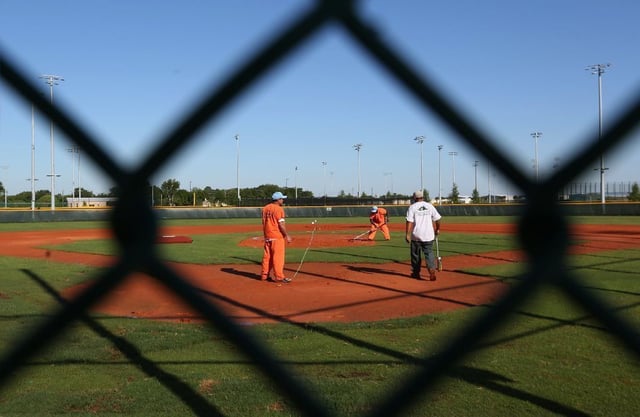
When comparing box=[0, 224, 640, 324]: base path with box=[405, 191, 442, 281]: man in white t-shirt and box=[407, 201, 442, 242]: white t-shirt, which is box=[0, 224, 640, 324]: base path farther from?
box=[407, 201, 442, 242]: white t-shirt

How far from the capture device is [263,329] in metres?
6.54

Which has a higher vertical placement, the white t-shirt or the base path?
the white t-shirt

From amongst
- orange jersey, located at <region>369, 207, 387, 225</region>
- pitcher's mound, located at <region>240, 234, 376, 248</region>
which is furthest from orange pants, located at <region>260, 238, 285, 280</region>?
orange jersey, located at <region>369, 207, 387, 225</region>

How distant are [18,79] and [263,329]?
561 centimetres

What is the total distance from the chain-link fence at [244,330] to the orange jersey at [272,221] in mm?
9684

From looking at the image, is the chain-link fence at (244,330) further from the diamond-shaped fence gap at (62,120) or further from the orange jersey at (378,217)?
the orange jersey at (378,217)

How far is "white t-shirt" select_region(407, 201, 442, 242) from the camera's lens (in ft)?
35.6

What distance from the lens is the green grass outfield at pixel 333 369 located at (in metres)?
4.07

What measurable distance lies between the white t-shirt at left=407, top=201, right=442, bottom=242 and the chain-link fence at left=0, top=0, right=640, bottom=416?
9800mm

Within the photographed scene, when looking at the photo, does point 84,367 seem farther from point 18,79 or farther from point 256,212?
point 256,212

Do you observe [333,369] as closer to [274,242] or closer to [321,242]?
[274,242]

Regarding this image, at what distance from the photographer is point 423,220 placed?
→ 10.9 m

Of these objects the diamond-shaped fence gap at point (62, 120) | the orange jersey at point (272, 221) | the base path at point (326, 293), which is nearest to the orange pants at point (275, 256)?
the orange jersey at point (272, 221)

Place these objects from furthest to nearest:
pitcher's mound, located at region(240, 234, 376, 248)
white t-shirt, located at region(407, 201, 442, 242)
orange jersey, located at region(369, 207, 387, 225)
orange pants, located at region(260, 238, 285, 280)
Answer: orange jersey, located at region(369, 207, 387, 225) → pitcher's mound, located at region(240, 234, 376, 248) → white t-shirt, located at region(407, 201, 442, 242) → orange pants, located at region(260, 238, 285, 280)
